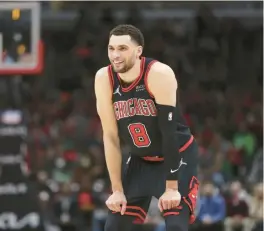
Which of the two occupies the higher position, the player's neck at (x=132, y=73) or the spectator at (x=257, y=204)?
the player's neck at (x=132, y=73)

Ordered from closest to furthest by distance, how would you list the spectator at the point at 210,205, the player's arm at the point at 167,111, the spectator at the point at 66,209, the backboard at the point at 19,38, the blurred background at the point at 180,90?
Result: the player's arm at the point at 167,111, the backboard at the point at 19,38, the spectator at the point at 210,205, the spectator at the point at 66,209, the blurred background at the point at 180,90

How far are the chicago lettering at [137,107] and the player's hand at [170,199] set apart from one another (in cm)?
55

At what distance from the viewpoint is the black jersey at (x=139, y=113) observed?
18.6ft

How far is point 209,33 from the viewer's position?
1652 centimetres

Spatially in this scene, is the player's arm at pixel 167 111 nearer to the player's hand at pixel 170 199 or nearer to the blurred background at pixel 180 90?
the player's hand at pixel 170 199

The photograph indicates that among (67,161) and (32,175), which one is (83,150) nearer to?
(67,161)

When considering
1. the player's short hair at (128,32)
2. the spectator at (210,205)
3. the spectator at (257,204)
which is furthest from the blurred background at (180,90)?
the player's short hair at (128,32)

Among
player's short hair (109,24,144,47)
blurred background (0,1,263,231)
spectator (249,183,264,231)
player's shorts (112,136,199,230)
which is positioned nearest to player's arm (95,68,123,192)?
player's shorts (112,136,199,230)

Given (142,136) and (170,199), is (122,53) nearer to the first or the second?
(142,136)

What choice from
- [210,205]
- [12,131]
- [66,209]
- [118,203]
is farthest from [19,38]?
[210,205]

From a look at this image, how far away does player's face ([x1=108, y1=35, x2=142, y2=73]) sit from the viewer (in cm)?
561

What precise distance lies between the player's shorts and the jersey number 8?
0.72ft

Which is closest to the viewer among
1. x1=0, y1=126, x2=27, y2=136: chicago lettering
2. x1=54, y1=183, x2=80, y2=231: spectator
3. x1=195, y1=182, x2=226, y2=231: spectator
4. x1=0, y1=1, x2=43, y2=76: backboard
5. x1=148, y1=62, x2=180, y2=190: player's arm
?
x1=148, y1=62, x2=180, y2=190: player's arm

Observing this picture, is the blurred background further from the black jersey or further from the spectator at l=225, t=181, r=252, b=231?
the black jersey
